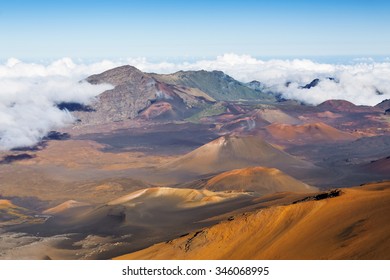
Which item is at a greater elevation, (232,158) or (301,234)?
(301,234)

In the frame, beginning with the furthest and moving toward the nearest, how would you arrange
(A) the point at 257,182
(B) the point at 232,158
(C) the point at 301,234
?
(B) the point at 232,158 → (A) the point at 257,182 → (C) the point at 301,234

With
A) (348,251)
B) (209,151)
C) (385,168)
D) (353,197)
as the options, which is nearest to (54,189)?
(209,151)

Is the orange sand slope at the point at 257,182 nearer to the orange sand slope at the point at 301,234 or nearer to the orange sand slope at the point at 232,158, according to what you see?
the orange sand slope at the point at 232,158

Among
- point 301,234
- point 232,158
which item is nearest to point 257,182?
point 232,158

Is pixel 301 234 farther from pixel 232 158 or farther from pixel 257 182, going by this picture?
pixel 232 158

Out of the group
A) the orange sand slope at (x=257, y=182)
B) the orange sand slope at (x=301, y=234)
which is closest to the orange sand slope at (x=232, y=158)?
the orange sand slope at (x=257, y=182)

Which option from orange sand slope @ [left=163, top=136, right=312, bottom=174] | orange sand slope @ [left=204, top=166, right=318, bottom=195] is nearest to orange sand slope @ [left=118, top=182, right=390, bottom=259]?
orange sand slope @ [left=204, top=166, right=318, bottom=195]

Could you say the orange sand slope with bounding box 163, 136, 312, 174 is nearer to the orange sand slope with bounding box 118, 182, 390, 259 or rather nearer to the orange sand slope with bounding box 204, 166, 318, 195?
the orange sand slope with bounding box 204, 166, 318, 195

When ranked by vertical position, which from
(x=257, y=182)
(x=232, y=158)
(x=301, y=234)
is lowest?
(x=232, y=158)
